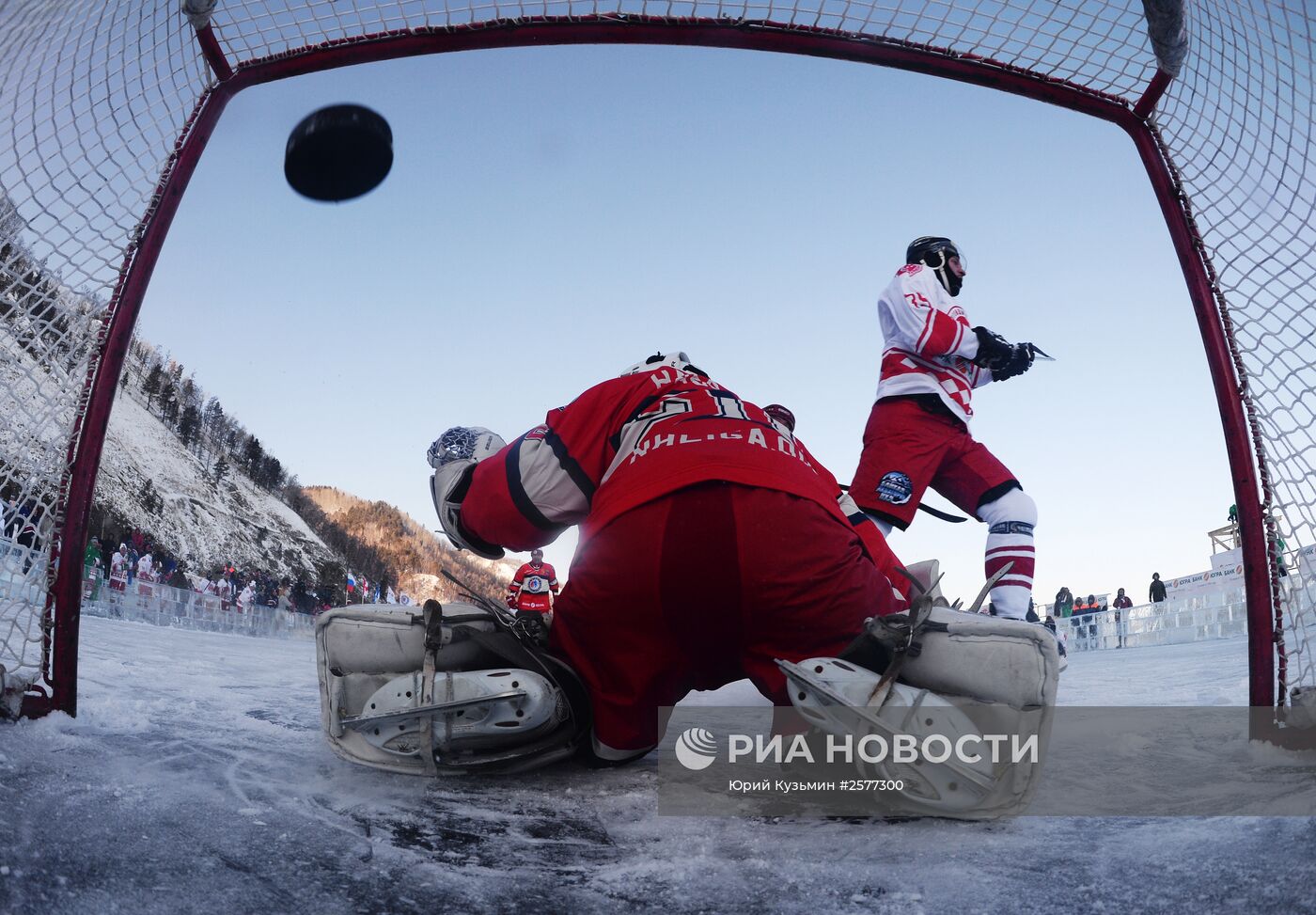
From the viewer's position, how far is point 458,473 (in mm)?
1895

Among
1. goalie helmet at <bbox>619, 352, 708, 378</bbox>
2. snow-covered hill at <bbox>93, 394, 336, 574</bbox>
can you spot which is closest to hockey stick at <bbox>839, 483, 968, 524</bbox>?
goalie helmet at <bbox>619, 352, 708, 378</bbox>

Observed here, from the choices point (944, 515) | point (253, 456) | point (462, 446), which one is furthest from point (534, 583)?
point (253, 456)

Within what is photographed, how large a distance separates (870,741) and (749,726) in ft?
3.36

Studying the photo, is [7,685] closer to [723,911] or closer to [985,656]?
[723,911]

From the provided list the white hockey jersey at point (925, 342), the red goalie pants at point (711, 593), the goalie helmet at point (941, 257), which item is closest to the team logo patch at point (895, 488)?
the white hockey jersey at point (925, 342)

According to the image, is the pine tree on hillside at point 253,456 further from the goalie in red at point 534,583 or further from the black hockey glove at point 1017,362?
the black hockey glove at point 1017,362

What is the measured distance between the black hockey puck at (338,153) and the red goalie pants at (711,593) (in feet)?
7.11

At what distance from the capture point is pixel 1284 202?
248cm

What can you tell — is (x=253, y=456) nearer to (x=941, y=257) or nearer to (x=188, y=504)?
(x=188, y=504)

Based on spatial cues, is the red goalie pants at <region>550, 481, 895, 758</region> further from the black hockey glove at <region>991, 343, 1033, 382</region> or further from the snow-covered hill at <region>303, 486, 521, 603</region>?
the snow-covered hill at <region>303, 486, 521, 603</region>

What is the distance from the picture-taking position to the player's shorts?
3244mm

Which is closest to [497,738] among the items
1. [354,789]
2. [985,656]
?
[354,789]

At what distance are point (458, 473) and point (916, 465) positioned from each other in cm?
192

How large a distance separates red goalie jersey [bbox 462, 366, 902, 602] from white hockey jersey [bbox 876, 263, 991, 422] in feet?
5.30
